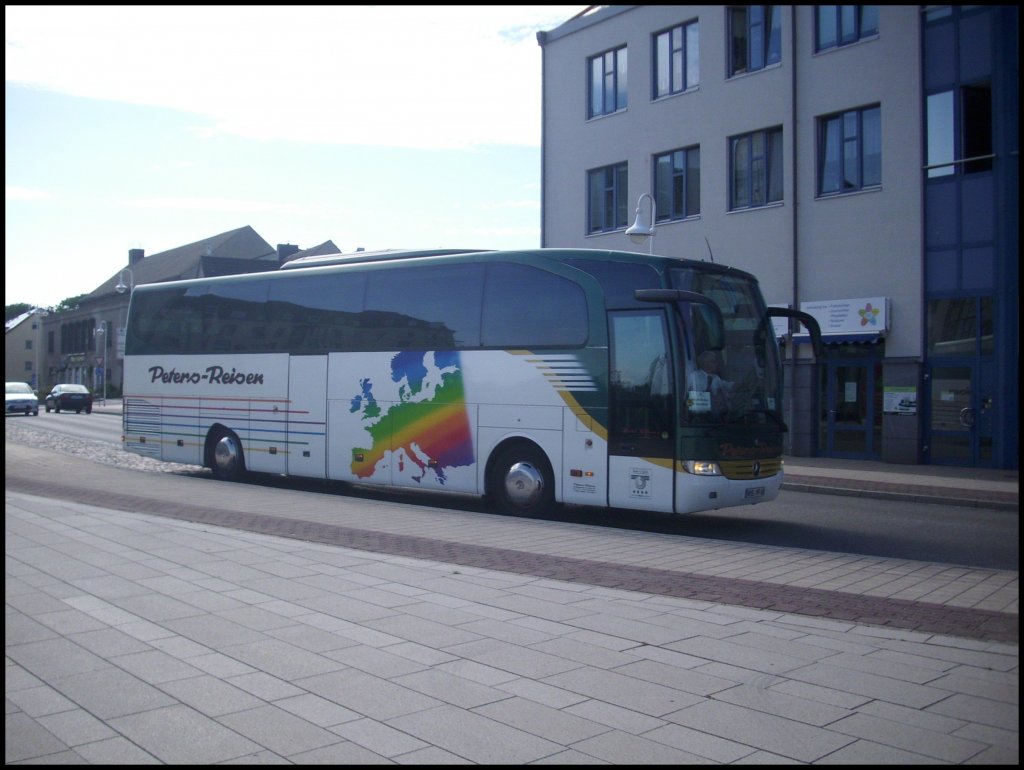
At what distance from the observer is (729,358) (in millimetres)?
12305

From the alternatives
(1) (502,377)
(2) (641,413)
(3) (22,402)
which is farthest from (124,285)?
(2) (641,413)

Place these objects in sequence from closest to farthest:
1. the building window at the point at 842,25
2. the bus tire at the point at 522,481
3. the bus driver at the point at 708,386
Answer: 1. the bus driver at the point at 708,386
2. the bus tire at the point at 522,481
3. the building window at the point at 842,25

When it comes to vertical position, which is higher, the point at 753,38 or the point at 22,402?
the point at 753,38

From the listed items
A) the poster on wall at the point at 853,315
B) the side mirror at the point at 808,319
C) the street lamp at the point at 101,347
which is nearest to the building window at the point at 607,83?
the poster on wall at the point at 853,315

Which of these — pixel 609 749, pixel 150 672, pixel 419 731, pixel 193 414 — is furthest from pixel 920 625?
pixel 193 414

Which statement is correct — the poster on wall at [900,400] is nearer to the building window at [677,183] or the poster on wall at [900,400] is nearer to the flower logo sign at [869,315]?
the flower logo sign at [869,315]

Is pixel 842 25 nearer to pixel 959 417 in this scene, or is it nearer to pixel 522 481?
pixel 959 417

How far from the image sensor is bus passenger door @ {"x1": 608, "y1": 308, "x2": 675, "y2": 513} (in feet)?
39.5

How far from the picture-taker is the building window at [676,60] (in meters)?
28.3

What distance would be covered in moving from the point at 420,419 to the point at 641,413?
3.98 m

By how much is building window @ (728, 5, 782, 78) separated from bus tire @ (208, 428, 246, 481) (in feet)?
56.0

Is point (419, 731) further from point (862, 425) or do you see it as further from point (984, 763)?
point (862, 425)

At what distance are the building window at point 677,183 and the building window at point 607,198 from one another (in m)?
1.25

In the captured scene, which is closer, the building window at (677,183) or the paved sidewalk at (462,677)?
the paved sidewalk at (462,677)
